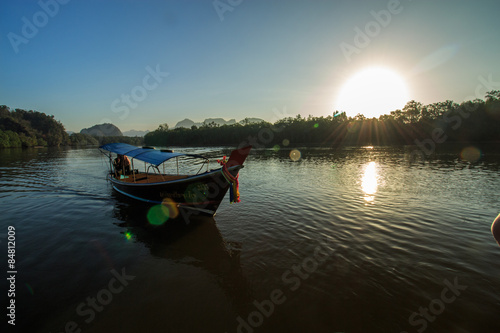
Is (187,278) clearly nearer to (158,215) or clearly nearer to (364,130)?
(158,215)

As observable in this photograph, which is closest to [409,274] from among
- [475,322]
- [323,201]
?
[475,322]

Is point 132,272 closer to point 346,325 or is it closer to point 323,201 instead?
point 346,325

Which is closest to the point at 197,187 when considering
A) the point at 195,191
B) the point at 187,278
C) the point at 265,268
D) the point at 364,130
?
the point at 195,191

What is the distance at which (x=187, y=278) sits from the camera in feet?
19.1

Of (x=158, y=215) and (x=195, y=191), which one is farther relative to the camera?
(x=158, y=215)

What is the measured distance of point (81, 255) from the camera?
7.04 m

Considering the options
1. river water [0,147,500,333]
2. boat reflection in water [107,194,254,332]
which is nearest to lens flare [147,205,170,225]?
river water [0,147,500,333]

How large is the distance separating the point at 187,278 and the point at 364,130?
93.2 meters

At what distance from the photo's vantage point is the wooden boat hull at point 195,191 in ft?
30.7

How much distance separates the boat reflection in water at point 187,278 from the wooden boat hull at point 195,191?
1.01 metres

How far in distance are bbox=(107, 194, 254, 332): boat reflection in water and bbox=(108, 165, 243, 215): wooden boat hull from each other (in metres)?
1.01

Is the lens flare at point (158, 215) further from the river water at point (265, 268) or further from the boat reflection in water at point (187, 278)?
the boat reflection in water at point (187, 278)

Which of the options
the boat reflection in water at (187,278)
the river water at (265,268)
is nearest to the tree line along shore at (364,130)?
the river water at (265,268)

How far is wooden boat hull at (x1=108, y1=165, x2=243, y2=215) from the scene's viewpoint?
9.37 meters
